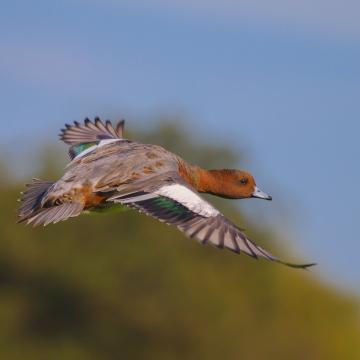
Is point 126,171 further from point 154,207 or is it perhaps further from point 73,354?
point 73,354

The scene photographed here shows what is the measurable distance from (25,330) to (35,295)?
0.97m

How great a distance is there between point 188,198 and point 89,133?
3.35m

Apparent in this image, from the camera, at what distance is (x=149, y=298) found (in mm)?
35781

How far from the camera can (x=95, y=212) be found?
33.4 ft

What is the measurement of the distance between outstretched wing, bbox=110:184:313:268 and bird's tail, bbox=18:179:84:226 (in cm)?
41

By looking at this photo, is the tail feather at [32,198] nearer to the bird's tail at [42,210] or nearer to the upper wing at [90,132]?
the bird's tail at [42,210]

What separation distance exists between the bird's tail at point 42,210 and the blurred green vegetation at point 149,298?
77.0 feet

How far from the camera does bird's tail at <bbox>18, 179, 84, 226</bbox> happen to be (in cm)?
975

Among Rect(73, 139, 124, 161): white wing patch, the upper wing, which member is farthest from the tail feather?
the upper wing

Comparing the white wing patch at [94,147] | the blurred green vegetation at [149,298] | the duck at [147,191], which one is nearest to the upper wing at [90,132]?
the white wing patch at [94,147]

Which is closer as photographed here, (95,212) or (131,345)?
(95,212)

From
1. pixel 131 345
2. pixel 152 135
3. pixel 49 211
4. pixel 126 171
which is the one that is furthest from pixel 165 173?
pixel 152 135

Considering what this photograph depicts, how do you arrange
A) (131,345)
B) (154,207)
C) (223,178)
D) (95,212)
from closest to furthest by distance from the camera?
(154,207) → (95,212) → (223,178) → (131,345)

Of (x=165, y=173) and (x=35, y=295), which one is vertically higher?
(x=165, y=173)
